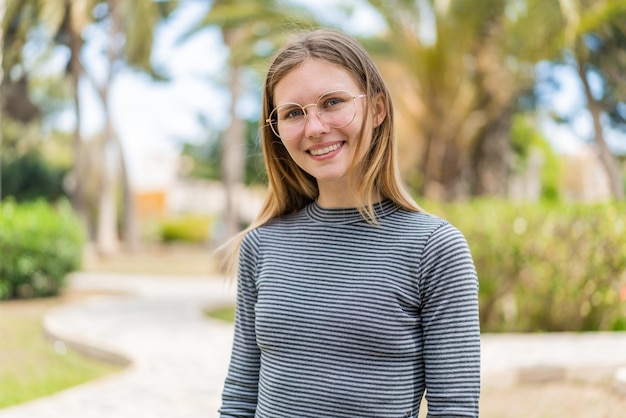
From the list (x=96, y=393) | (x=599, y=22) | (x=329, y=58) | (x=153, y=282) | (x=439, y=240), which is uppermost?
(x=599, y=22)

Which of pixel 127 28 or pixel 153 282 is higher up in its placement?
pixel 127 28

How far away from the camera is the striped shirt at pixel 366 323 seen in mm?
1708

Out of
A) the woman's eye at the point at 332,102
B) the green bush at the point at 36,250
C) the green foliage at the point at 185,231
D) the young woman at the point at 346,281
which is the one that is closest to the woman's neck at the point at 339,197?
the young woman at the point at 346,281

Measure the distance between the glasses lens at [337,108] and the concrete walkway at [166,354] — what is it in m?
1.59

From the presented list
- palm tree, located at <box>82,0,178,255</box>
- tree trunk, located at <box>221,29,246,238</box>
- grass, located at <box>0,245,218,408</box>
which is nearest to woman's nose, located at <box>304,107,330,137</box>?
grass, located at <box>0,245,218,408</box>

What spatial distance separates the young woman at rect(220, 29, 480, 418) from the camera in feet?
5.65

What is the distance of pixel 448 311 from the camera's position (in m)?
1.70

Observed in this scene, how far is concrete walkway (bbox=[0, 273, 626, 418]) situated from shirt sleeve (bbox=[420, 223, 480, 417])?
170cm

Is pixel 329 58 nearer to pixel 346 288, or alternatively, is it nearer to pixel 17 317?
pixel 346 288

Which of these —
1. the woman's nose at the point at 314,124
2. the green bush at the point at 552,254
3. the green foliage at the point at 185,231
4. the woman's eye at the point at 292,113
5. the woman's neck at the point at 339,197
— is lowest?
the green foliage at the point at 185,231

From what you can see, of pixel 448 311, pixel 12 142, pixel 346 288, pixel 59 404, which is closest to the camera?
pixel 448 311

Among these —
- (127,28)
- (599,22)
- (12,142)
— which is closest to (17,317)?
(599,22)

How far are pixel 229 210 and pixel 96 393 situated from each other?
14.7 m

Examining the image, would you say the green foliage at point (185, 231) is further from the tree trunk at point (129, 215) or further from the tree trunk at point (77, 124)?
the tree trunk at point (77, 124)
